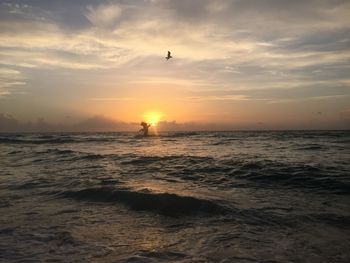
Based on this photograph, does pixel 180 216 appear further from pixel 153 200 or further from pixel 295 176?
pixel 295 176

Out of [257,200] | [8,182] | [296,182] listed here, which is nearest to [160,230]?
[257,200]

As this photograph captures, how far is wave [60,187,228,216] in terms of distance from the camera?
8.18 metres

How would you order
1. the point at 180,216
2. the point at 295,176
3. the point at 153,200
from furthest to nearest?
the point at 295,176 < the point at 153,200 < the point at 180,216

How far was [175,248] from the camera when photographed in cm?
555

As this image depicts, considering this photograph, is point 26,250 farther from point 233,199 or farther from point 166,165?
point 166,165

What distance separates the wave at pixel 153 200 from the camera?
8.18 metres

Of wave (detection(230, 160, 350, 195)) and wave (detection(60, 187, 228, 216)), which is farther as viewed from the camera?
wave (detection(230, 160, 350, 195))

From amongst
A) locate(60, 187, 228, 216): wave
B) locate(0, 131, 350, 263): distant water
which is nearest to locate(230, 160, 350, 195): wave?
locate(0, 131, 350, 263): distant water

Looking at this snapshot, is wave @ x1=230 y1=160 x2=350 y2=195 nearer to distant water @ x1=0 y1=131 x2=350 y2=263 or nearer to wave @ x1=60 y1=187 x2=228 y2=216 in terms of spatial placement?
distant water @ x1=0 y1=131 x2=350 y2=263

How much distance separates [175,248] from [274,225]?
227 centimetres

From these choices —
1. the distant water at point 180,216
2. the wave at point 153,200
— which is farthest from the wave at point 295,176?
the wave at point 153,200

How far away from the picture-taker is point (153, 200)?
907 centimetres

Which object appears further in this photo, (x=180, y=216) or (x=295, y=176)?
(x=295, y=176)

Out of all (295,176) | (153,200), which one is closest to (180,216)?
(153,200)
